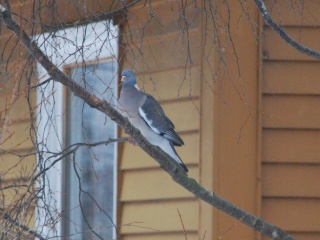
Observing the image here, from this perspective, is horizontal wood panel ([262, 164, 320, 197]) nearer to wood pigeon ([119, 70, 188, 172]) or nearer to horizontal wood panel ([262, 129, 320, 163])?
horizontal wood panel ([262, 129, 320, 163])

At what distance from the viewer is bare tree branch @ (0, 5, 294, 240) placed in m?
3.29

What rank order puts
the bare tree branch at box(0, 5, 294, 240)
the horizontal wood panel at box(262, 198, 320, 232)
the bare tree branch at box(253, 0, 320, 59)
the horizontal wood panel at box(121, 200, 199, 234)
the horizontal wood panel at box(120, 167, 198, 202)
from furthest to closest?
the horizontal wood panel at box(120, 167, 198, 202)
the horizontal wood panel at box(121, 200, 199, 234)
the horizontal wood panel at box(262, 198, 320, 232)
the bare tree branch at box(253, 0, 320, 59)
the bare tree branch at box(0, 5, 294, 240)

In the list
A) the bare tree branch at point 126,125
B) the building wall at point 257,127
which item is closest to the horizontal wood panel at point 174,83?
the building wall at point 257,127

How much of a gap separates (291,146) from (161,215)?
0.87m

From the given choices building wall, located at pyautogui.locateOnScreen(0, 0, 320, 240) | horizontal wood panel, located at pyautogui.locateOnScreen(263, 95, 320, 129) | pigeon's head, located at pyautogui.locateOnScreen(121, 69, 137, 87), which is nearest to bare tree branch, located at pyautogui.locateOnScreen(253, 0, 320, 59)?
building wall, located at pyautogui.locateOnScreen(0, 0, 320, 240)

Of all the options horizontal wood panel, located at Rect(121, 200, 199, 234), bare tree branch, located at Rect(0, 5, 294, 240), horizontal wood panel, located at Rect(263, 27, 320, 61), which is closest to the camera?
bare tree branch, located at Rect(0, 5, 294, 240)

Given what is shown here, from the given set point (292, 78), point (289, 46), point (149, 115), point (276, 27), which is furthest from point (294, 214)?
point (276, 27)

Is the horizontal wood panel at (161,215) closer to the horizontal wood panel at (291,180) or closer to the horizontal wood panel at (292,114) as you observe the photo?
the horizontal wood panel at (291,180)

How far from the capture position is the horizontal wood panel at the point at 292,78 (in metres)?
5.07

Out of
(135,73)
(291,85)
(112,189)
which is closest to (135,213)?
(112,189)

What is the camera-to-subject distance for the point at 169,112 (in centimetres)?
542

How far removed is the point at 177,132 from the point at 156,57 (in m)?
0.49

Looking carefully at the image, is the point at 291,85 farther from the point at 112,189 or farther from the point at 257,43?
the point at 112,189

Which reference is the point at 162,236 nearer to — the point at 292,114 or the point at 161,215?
the point at 161,215
